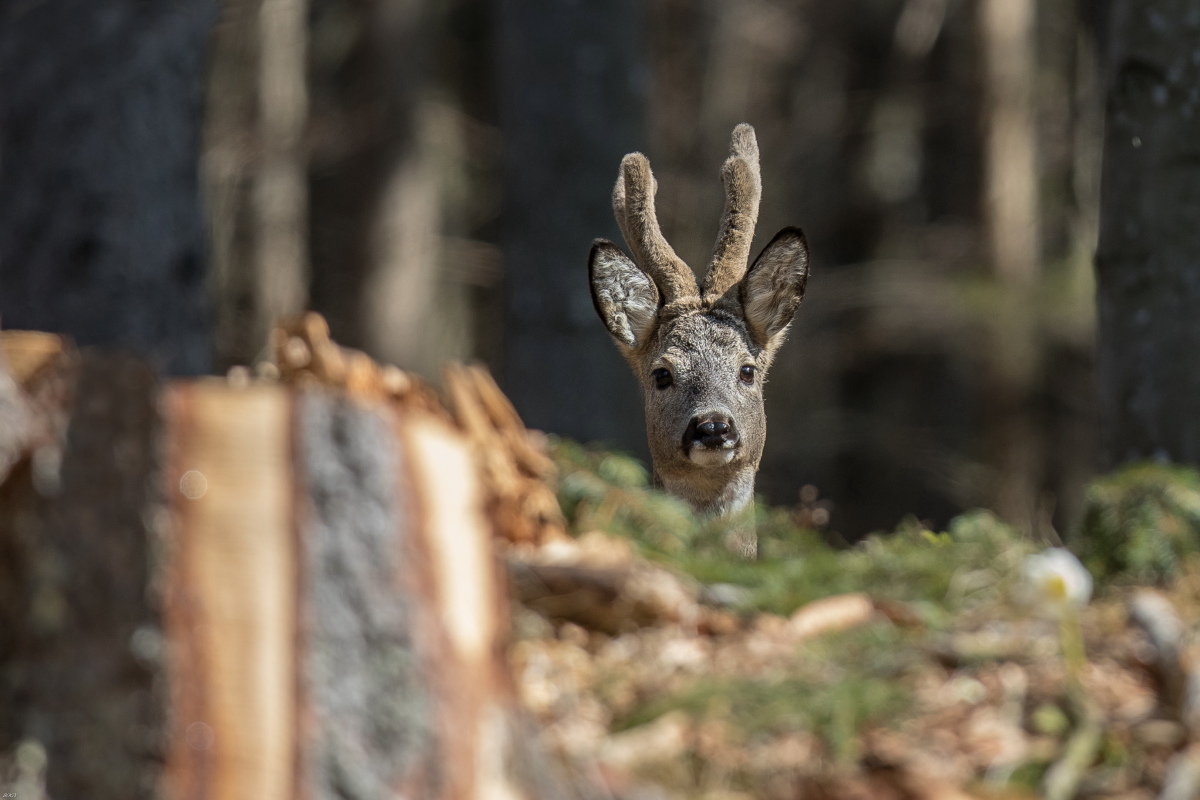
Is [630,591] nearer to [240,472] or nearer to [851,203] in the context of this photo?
[240,472]

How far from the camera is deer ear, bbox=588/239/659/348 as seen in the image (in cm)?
698

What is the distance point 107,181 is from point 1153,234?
5014 millimetres

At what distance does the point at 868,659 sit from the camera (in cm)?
324

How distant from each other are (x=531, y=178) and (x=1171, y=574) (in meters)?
8.45

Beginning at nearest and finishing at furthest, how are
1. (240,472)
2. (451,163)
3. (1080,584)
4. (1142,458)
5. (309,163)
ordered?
(240,472) → (1080,584) → (1142,458) → (309,163) → (451,163)

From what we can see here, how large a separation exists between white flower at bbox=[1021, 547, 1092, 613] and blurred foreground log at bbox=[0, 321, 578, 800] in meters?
1.08

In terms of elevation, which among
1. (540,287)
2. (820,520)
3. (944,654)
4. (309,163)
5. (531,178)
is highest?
(309,163)

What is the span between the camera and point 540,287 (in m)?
11.4

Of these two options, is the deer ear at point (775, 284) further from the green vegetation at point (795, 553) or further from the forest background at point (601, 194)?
the green vegetation at point (795, 553)

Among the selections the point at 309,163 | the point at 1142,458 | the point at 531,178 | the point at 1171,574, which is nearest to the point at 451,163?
the point at 309,163

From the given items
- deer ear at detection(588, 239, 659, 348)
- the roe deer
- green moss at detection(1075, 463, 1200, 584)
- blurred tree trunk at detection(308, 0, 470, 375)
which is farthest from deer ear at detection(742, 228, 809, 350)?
blurred tree trunk at detection(308, 0, 470, 375)

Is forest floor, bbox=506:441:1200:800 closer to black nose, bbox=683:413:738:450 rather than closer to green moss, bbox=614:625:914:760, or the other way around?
green moss, bbox=614:625:914:760

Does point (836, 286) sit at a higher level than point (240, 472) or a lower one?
higher

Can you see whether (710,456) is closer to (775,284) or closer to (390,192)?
(775,284)
